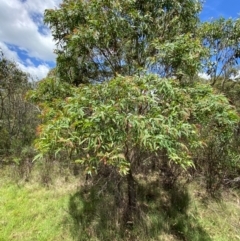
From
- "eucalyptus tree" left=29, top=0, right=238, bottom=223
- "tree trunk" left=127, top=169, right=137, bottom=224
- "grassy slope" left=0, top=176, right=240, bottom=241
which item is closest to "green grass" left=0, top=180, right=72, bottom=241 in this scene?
"grassy slope" left=0, top=176, right=240, bottom=241

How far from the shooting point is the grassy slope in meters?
3.79

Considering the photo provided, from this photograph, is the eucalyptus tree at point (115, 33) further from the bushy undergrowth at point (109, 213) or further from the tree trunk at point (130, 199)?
the bushy undergrowth at point (109, 213)

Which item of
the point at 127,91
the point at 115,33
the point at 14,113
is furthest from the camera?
the point at 14,113

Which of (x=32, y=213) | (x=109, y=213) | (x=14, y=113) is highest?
(x=14, y=113)

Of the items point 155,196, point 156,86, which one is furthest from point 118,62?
point 155,196

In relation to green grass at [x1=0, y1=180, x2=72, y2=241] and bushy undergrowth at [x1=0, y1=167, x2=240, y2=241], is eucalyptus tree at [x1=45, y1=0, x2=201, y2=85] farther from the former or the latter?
green grass at [x1=0, y1=180, x2=72, y2=241]

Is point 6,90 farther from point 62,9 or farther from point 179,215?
point 179,215

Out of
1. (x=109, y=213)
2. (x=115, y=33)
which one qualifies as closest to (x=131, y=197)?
(x=109, y=213)

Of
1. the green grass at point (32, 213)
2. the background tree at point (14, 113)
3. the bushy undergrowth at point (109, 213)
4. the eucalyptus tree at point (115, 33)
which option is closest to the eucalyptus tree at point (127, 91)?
the eucalyptus tree at point (115, 33)

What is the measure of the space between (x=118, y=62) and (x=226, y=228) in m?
3.74

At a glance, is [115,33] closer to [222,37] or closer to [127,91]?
[127,91]

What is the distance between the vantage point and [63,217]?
4.15 metres

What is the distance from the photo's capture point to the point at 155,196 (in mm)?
4820

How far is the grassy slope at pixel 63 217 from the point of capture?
3789 mm
